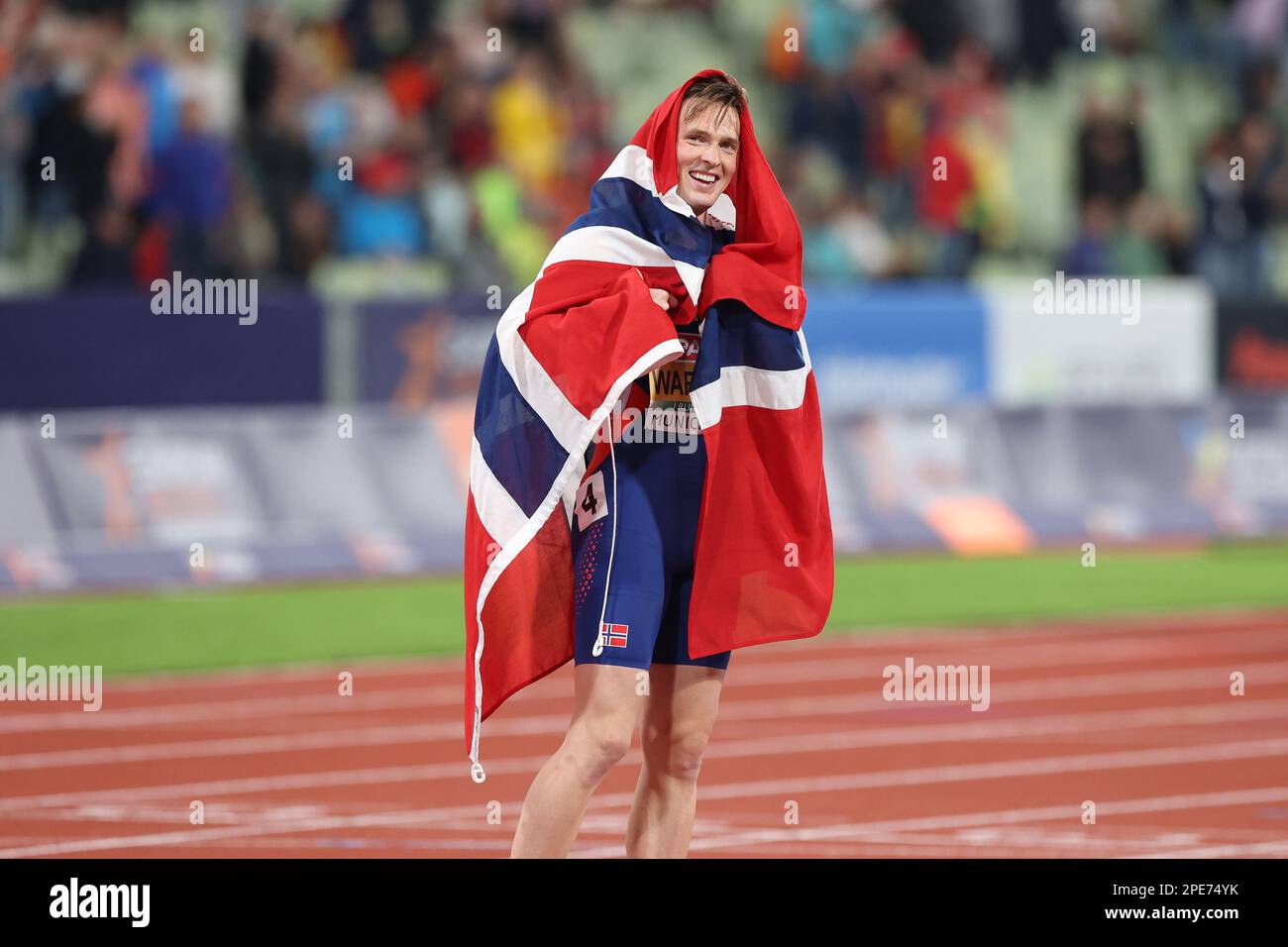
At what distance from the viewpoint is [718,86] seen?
613cm

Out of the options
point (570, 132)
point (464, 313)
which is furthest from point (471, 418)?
point (570, 132)

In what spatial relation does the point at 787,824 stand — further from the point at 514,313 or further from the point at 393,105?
the point at 393,105

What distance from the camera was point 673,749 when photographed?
6.21 metres

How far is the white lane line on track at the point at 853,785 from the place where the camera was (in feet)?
26.5

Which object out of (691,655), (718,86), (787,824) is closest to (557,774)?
(691,655)

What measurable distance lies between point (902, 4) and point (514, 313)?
20.2 metres

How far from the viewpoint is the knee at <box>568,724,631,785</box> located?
5.90 m

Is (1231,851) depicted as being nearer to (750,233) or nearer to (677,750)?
(677,750)

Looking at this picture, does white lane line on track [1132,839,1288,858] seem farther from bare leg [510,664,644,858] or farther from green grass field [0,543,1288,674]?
green grass field [0,543,1288,674]

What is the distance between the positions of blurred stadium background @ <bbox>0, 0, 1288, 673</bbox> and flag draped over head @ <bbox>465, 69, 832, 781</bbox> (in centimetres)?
665

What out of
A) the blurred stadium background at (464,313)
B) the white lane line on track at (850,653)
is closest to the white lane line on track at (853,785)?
the white lane line on track at (850,653)

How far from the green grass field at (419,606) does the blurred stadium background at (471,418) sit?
2.5 inches

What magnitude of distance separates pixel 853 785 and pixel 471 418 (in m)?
8.95

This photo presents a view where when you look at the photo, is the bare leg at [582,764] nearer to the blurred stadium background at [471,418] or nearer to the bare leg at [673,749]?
the bare leg at [673,749]
